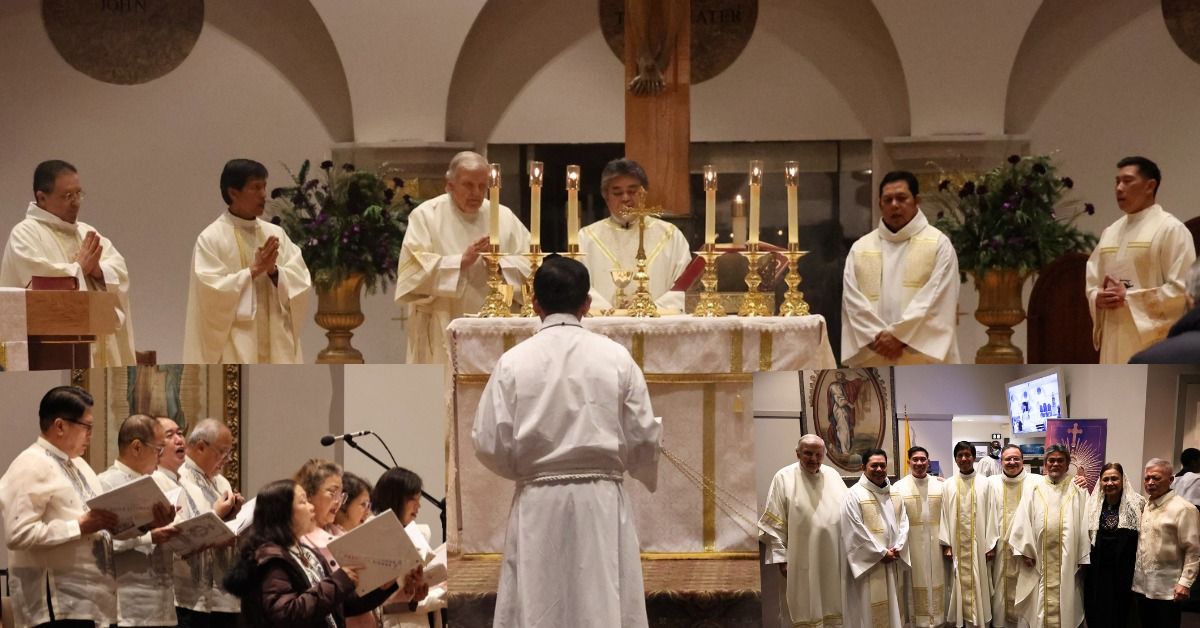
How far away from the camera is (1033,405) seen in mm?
5375

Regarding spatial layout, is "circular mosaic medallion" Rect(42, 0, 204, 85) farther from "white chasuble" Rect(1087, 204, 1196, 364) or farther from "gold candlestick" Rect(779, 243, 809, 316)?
"white chasuble" Rect(1087, 204, 1196, 364)

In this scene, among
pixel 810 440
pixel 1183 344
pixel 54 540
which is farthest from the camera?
pixel 810 440

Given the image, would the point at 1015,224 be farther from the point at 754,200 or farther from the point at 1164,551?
the point at 1164,551

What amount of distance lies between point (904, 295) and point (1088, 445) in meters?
2.04

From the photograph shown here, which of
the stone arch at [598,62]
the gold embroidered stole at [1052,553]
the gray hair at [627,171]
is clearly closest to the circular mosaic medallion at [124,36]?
the stone arch at [598,62]

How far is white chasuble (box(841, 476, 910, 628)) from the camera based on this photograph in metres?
5.29

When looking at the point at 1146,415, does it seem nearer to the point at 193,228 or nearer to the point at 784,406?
the point at 784,406

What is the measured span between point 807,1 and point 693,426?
584 centimetres

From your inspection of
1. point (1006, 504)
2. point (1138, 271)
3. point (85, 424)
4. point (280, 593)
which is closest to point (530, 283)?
point (85, 424)

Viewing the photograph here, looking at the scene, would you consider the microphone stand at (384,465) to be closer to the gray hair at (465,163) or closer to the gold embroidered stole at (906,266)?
the gray hair at (465,163)

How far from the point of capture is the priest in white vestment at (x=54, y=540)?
5.08 metres

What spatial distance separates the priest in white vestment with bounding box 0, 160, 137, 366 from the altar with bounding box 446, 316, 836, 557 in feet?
7.43

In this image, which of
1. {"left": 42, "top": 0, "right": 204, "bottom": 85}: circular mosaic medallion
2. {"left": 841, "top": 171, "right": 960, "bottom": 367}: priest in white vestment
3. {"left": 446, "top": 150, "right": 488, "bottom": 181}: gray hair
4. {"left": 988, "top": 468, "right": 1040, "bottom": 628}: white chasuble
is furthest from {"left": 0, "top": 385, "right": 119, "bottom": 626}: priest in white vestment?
{"left": 42, "top": 0, "right": 204, "bottom": 85}: circular mosaic medallion

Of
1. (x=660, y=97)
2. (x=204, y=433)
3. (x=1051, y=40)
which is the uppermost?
(x=1051, y=40)
